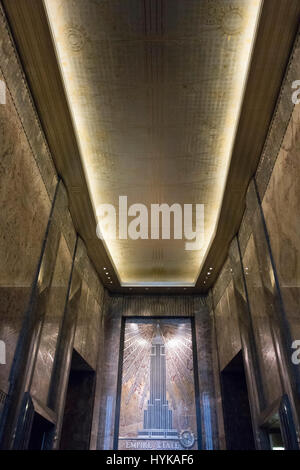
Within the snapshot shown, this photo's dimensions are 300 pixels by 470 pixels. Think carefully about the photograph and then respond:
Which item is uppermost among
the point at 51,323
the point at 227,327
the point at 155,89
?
the point at 155,89

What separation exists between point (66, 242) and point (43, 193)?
5.94 ft

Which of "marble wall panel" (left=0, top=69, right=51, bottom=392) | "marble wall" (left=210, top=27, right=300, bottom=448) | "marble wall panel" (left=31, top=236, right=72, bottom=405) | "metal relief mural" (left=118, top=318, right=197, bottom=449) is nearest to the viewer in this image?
"marble wall panel" (left=0, top=69, right=51, bottom=392)

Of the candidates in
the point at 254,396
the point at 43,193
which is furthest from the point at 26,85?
the point at 254,396

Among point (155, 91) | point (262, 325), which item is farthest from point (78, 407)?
point (155, 91)

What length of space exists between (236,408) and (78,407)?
13.7 ft

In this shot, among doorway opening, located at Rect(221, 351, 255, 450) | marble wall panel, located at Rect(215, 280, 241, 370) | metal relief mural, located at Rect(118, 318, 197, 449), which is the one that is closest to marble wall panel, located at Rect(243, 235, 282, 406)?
marble wall panel, located at Rect(215, 280, 241, 370)

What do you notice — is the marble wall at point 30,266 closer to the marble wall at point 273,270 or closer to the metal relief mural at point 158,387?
the metal relief mural at point 158,387

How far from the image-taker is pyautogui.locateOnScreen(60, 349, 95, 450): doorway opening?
8266mm

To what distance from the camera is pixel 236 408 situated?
8.73m

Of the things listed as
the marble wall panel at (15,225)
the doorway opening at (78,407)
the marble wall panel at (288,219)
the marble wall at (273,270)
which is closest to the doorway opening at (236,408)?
the marble wall at (273,270)

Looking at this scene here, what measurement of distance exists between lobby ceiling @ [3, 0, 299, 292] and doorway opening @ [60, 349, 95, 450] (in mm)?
4217

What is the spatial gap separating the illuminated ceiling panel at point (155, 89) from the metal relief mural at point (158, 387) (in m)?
4.79

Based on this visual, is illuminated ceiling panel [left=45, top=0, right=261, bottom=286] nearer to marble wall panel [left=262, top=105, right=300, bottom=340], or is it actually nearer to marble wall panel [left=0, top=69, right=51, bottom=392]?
marble wall panel [left=262, top=105, right=300, bottom=340]

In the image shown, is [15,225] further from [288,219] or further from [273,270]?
[273,270]
